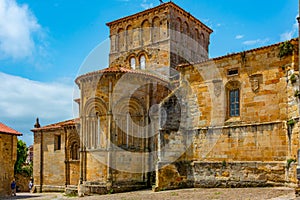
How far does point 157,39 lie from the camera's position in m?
29.2

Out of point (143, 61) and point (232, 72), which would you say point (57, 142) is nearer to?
point (143, 61)

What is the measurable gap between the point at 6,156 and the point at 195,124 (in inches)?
548

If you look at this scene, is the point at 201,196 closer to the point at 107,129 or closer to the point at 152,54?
the point at 107,129

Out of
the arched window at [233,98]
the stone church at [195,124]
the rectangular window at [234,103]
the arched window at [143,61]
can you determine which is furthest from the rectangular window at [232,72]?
the arched window at [143,61]

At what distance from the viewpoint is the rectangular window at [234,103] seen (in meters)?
18.6

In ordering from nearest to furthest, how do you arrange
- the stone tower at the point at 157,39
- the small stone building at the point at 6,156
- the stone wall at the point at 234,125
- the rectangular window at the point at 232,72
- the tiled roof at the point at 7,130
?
the stone wall at the point at 234,125 → the rectangular window at the point at 232,72 → the small stone building at the point at 6,156 → the tiled roof at the point at 7,130 → the stone tower at the point at 157,39

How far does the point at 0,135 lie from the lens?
25688mm

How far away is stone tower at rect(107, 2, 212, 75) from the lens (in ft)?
94.0

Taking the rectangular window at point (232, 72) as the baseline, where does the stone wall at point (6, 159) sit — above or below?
below

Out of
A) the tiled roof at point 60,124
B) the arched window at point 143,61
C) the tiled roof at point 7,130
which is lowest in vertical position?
the tiled roof at point 7,130

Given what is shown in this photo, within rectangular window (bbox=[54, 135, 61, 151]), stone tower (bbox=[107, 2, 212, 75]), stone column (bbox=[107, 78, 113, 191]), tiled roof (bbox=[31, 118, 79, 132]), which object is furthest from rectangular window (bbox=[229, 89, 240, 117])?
rectangular window (bbox=[54, 135, 61, 151])

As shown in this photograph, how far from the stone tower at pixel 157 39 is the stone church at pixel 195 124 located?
1.06 feet

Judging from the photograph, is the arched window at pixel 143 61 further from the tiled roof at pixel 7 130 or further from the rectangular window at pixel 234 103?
the rectangular window at pixel 234 103

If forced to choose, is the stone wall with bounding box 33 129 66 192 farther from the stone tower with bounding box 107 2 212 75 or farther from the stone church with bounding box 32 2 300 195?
the stone tower with bounding box 107 2 212 75
